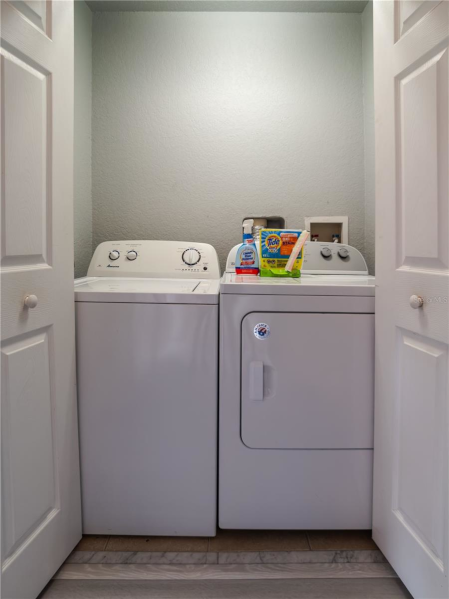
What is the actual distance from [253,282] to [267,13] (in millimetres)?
1655

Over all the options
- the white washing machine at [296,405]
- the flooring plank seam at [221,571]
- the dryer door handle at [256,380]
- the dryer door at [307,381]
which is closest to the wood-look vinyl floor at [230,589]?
the flooring plank seam at [221,571]

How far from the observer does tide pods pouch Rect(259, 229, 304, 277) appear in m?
1.70

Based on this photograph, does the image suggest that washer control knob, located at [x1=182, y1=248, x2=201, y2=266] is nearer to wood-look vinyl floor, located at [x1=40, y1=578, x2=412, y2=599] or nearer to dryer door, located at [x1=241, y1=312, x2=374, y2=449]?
dryer door, located at [x1=241, y1=312, x2=374, y2=449]

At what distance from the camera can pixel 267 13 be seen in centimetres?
229

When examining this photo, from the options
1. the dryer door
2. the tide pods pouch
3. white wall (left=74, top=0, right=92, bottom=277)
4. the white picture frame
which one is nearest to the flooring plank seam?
the dryer door

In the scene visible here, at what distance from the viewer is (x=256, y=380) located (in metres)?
1.41

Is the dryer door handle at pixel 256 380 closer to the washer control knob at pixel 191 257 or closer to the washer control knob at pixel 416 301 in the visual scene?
the washer control knob at pixel 416 301

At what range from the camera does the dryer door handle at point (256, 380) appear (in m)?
1.41

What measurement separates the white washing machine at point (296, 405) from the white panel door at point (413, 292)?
7 cm

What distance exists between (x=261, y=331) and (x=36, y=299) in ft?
2.19

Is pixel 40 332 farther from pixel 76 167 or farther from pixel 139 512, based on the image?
pixel 76 167

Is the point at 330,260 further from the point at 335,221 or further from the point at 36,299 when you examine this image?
the point at 36,299

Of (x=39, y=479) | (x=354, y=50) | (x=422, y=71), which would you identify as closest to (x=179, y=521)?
(x=39, y=479)

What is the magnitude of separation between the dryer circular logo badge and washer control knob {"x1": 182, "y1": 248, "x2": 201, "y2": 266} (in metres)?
0.79
